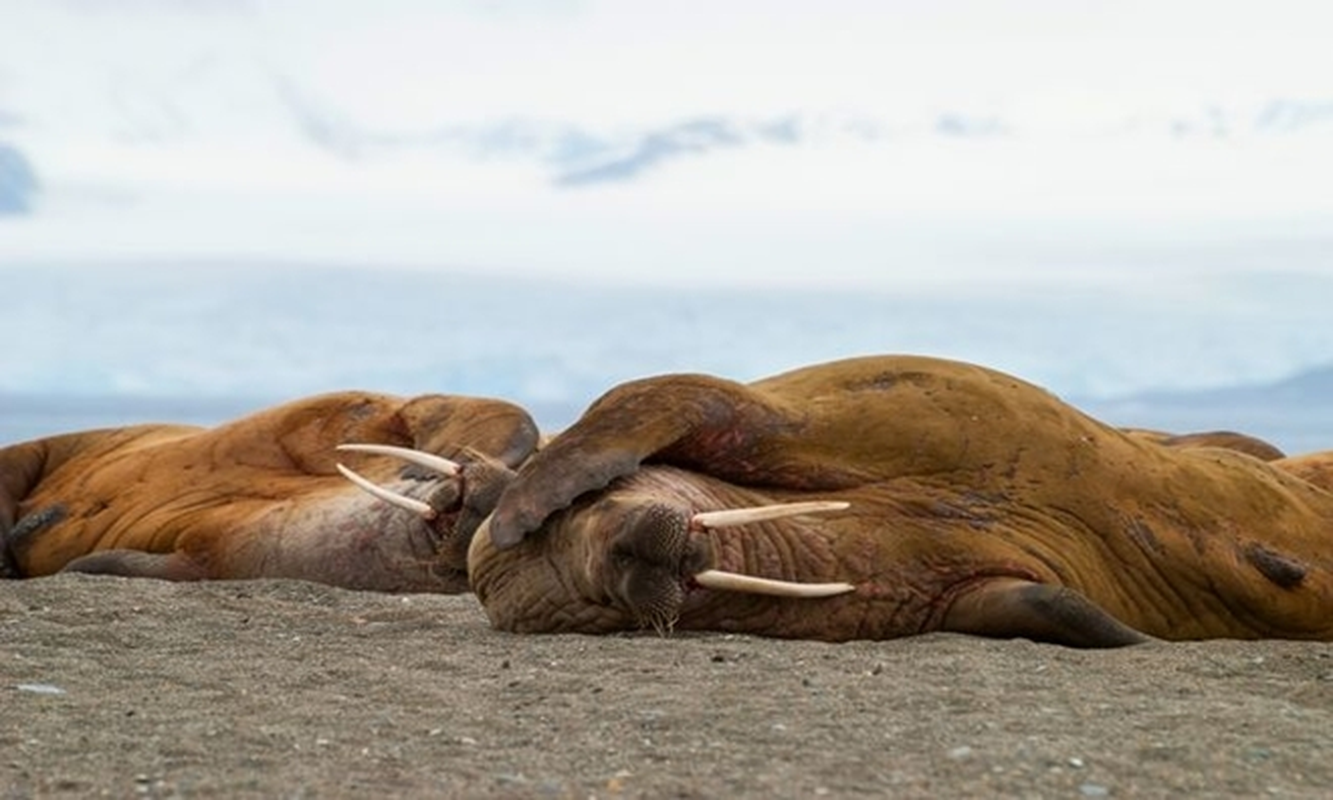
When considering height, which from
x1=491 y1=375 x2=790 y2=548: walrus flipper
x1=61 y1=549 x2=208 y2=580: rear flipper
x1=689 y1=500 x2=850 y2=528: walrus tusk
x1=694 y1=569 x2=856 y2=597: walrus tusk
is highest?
x1=491 y1=375 x2=790 y2=548: walrus flipper

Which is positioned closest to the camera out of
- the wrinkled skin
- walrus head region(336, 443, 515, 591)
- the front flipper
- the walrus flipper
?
the front flipper

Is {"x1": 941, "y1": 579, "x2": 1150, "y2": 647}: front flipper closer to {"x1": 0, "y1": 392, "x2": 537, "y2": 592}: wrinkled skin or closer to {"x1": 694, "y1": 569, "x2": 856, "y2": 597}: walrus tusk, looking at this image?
{"x1": 694, "y1": 569, "x2": 856, "y2": 597}: walrus tusk

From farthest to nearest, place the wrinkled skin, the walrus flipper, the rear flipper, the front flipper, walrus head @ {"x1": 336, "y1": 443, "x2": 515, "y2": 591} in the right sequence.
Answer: the rear flipper < the wrinkled skin < walrus head @ {"x1": 336, "y1": 443, "x2": 515, "y2": 591} < the walrus flipper < the front flipper

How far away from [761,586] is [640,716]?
147cm

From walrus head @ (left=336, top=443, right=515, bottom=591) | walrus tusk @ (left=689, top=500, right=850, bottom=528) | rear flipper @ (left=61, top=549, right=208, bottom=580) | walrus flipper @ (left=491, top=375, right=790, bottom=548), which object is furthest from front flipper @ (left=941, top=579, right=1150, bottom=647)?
rear flipper @ (left=61, top=549, right=208, bottom=580)

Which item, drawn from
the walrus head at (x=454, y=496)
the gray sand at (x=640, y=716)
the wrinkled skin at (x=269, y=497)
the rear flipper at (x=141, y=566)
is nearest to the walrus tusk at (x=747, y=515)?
the gray sand at (x=640, y=716)

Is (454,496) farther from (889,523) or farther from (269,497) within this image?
(269,497)

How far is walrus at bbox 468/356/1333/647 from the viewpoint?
7320 millimetres

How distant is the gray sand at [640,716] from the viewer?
5043mm

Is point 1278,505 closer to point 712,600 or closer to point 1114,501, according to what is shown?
point 1114,501

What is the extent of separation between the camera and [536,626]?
7648mm

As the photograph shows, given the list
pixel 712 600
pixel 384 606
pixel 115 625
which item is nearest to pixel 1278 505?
pixel 712 600

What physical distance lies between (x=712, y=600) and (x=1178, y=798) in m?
2.79

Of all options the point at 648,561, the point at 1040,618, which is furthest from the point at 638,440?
the point at 1040,618
